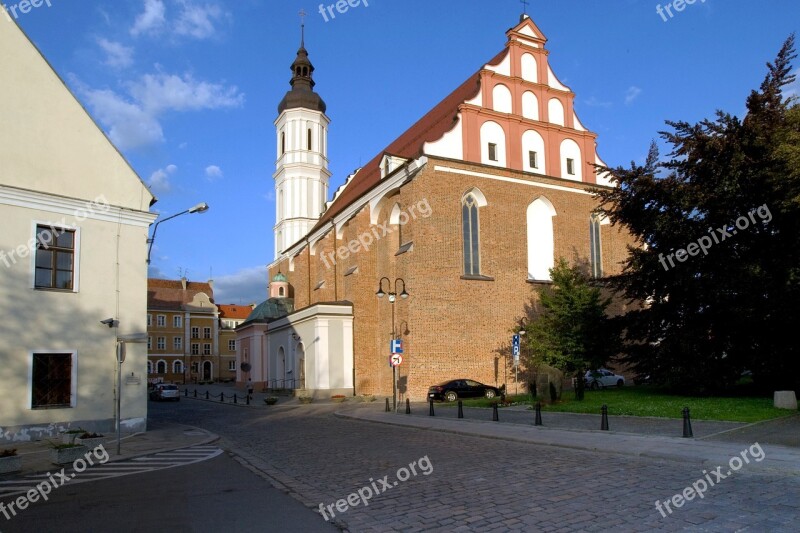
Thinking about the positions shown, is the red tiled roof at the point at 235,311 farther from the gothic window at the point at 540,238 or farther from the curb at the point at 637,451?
the curb at the point at 637,451

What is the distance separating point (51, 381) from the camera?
16859mm

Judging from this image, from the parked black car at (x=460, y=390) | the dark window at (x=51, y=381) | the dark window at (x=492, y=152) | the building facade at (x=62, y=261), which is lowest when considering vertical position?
the parked black car at (x=460, y=390)

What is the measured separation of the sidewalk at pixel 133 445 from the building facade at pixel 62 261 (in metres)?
0.89

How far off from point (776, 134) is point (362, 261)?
24.4 m

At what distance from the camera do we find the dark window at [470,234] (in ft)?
110

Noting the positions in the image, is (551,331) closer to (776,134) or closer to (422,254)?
(422,254)

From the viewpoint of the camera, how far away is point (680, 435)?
14453 millimetres

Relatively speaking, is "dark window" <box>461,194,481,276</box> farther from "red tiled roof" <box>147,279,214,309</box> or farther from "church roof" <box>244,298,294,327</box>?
"red tiled roof" <box>147,279,214,309</box>

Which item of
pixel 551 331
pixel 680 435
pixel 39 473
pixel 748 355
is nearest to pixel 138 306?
pixel 39 473

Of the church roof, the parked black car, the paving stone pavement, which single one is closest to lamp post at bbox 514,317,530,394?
the parked black car

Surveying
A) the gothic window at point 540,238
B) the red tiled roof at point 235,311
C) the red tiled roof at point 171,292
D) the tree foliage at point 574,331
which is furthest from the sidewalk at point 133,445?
the red tiled roof at point 235,311

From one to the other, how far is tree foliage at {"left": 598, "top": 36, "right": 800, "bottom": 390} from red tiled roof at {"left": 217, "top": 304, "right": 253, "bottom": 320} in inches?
3260

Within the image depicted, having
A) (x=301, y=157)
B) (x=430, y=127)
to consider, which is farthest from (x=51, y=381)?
(x=301, y=157)

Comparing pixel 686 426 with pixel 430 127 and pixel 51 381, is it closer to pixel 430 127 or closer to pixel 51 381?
pixel 51 381
